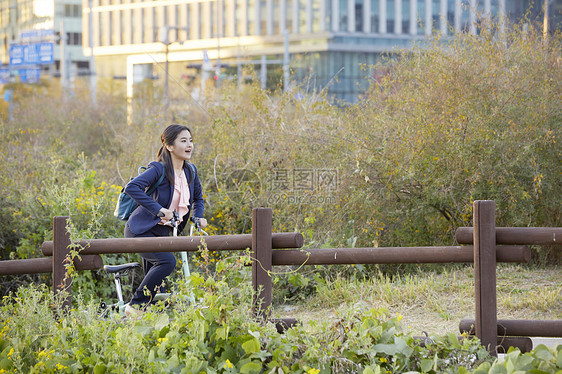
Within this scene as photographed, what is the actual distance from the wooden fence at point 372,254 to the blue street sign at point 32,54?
3523 cm

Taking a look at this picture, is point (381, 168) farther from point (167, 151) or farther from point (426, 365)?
point (426, 365)

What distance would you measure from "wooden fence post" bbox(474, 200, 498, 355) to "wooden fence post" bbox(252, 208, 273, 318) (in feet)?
4.30

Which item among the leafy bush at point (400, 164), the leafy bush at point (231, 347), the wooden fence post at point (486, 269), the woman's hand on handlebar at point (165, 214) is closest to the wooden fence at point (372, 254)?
the wooden fence post at point (486, 269)

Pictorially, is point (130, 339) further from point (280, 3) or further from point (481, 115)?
point (280, 3)

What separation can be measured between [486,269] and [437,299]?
8.79 ft

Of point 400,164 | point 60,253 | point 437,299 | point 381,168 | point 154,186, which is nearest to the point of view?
point 60,253

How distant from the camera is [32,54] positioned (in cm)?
3941

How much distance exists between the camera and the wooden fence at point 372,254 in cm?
473

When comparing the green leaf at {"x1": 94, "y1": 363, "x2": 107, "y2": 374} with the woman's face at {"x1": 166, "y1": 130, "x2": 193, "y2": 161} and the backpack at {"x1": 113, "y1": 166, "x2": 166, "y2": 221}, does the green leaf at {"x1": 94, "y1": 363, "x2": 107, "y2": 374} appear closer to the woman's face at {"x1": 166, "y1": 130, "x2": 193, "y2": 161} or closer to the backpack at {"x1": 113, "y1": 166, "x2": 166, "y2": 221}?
the backpack at {"x1": 113, "y1": 166, "x2": 166, "y2": 221}

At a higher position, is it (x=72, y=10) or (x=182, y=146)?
(x=72, y=10)

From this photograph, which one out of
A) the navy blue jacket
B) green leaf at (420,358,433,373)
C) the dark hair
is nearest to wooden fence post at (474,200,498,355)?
green leaf at (420,358,433,373)

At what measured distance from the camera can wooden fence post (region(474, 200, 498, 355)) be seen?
4.73 metres

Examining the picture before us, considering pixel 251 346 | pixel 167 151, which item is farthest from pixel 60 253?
pixel 251 346

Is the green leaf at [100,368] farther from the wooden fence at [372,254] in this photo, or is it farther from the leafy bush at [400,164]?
the leafy bush at [400,164]
